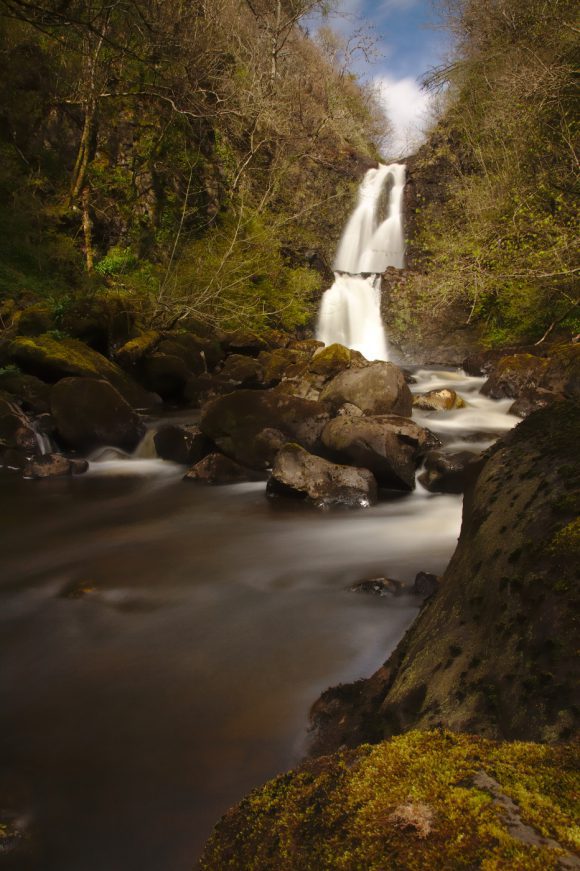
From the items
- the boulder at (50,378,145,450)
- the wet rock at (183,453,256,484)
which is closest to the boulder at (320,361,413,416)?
the wet rock at (183,453,256,484)

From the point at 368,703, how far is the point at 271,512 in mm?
4846

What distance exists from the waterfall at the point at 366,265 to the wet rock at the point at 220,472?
1265 centimetres

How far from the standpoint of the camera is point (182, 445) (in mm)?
9680

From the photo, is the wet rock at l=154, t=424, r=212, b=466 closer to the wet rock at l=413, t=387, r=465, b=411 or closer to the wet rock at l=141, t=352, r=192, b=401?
the wet rock at l=141, t=352, r=192, b=401

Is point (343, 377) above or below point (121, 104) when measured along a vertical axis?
below

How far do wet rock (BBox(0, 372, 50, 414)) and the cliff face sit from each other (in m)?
9.12

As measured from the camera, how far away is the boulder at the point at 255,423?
28.6 ft

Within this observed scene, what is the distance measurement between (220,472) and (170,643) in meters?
4.54

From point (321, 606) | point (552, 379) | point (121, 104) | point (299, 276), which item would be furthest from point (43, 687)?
point (121, 104)

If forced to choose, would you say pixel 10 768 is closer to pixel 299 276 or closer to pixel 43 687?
pixel 43 687

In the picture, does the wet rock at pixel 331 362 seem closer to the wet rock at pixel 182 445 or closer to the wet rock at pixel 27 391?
the wet rock at pixel 182 445

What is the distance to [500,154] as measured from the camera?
62.2 feet

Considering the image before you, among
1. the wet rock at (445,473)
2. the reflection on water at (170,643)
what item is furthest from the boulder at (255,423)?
the wet rock at (445,473)

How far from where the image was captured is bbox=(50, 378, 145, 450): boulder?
9.74 meters
